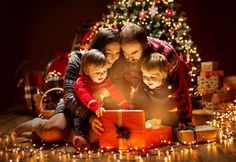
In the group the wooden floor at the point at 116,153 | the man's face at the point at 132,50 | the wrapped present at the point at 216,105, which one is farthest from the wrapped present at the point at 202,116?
the man's face at the point at 132,50

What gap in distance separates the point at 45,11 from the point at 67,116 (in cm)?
301

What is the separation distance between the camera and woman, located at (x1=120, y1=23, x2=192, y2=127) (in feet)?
8.30

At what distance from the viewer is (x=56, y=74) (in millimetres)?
3707

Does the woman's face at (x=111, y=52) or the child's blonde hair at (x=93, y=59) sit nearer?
the child's blonde hair at (x=93, y=59)

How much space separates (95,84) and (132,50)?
1.10ft

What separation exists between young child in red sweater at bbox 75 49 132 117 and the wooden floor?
0.92 ft

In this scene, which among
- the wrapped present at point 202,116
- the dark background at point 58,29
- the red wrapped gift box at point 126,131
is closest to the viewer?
the red wrapped gift box at point 126,131

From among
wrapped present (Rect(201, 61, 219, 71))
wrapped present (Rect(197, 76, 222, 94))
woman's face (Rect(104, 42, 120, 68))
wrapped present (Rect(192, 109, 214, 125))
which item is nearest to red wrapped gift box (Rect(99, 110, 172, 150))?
woman's face (Rect(104, 42, 120, 68))

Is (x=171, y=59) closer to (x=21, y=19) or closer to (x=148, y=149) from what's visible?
(x=148, y=149)

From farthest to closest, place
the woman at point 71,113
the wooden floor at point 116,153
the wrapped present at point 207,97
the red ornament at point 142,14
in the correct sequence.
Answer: the wrapped present at point 207,97
the red ornament at point 142,14
the woman at point 71,113
the wooden floor at point 116,153

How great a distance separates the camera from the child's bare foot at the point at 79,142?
8.05 feet

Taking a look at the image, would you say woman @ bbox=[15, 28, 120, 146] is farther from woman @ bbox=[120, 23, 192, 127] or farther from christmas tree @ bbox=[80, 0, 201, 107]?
christmas tree @ bbox=[80, 0, 201, 107]

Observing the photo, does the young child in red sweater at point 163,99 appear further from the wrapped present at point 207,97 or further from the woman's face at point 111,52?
the wrapped present at point 207,97

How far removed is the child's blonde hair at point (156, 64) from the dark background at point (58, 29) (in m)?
2.68
